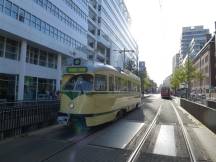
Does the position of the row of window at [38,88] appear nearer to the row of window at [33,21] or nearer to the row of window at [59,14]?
the row of window at [33,21]

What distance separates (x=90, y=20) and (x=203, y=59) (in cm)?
4619

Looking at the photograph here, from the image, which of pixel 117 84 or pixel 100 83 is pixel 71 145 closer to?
pixel 100 83

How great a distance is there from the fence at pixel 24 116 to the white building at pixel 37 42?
45.3ft

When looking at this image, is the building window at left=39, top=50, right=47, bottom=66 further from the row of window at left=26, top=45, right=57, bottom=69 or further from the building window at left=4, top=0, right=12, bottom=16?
the building window at left=4, top=0, right=12, bottom=16

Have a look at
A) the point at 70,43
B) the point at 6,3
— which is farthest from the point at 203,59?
the point at 6,3

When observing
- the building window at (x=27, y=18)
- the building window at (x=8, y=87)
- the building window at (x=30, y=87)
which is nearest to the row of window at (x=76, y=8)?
the building window at (x=27, y=18)

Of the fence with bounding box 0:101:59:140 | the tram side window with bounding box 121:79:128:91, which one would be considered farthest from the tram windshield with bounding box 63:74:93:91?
the tram side window with bounding box 121:79:128:91

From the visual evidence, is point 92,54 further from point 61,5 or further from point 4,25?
point 4,25

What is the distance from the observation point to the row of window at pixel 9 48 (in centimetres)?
2551

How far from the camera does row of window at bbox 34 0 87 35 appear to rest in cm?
3066

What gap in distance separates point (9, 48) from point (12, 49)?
A: 1.65 ft

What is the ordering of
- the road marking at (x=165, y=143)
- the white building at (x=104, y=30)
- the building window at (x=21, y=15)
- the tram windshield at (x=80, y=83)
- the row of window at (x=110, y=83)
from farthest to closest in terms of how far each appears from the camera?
the white building at (x=104, y=30), the building window at (x=21, y=15), the row of window at (x=110, y=83), the tram windshield at (x=80, y=83), the road marking at (x=165, y=143)

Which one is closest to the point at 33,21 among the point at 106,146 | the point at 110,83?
the point at 110,83

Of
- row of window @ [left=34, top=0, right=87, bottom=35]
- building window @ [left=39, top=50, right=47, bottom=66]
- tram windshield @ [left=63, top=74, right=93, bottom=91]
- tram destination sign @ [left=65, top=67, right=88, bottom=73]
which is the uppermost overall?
row of window @ [left=34, top=0, right=87, bottom=35]
